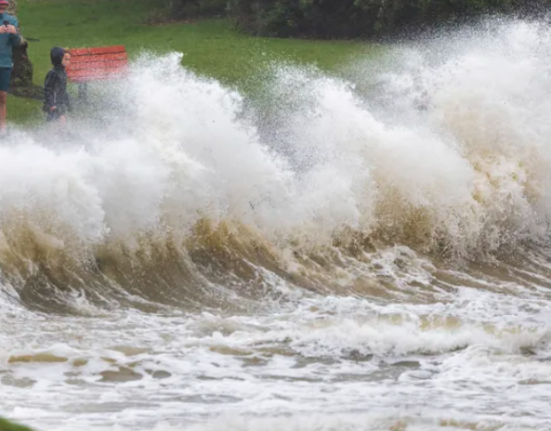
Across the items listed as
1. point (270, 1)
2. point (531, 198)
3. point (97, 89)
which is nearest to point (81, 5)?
point (270, 1)

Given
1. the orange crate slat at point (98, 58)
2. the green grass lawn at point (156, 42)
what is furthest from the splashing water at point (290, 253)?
the green grass lawn at point (156, 42)

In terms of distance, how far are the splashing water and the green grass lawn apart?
5.59ft

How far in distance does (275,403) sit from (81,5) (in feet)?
75.5

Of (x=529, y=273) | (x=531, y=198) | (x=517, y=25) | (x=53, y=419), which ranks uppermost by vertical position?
(x=517, y=25)

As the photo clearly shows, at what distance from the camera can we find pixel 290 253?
1230cm

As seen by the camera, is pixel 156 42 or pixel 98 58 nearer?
pixel 98 58

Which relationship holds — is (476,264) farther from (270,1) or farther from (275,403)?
(270,1)

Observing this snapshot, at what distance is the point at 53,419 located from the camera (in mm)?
7297

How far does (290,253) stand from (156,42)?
463 inches

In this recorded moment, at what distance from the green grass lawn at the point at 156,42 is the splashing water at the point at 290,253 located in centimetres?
170

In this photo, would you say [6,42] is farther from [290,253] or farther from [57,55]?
[290,253]

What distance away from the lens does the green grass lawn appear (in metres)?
19.5

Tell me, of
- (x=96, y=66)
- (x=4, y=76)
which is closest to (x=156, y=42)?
(x=96, y=66)

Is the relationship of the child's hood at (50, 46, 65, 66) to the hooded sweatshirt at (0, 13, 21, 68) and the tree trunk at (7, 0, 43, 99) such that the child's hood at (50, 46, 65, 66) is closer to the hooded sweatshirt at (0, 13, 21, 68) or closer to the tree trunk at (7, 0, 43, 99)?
the hooded sweatshirt at (0, 13, 21, 68)
